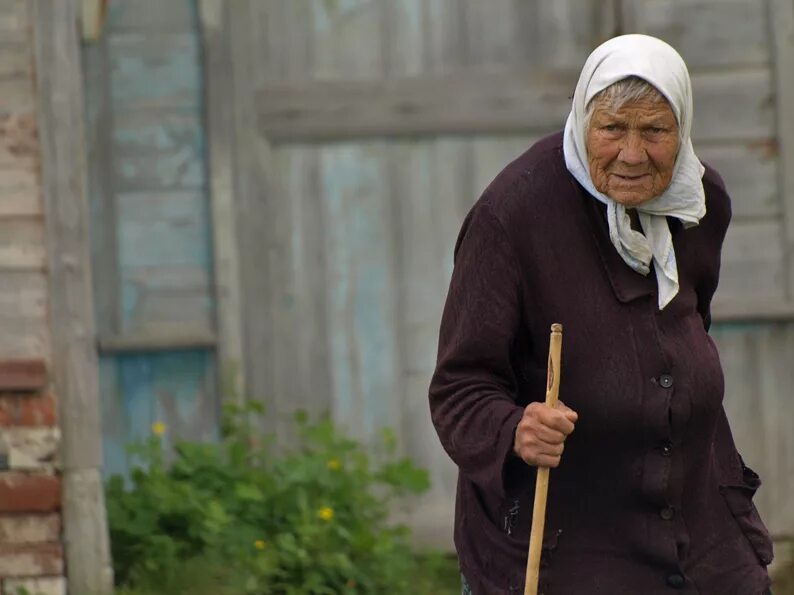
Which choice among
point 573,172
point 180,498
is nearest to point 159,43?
point 180,498

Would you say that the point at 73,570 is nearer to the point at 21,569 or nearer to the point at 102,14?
the point at 21,569

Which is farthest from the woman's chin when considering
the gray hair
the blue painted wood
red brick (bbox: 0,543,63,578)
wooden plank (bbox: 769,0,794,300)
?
wooden plank (bbox: 769,0,794,300)

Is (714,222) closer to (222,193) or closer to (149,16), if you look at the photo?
(222,193)

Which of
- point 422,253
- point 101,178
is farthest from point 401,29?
point 101,178

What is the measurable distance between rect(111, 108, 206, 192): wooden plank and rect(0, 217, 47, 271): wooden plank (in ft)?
2.71

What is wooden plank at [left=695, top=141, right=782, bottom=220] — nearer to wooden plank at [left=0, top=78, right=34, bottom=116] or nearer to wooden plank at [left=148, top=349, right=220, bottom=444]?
wooden plank at [left=148, top=349, right=220, bottom=444]

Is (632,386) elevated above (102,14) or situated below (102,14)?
below

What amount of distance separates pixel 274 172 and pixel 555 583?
3.19m

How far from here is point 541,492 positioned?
3.29 metres

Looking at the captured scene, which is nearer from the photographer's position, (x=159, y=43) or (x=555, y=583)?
(x=555, y=583)

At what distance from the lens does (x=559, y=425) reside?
320cm

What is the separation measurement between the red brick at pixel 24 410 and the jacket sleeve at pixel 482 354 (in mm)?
2302

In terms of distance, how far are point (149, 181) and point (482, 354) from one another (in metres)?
3.10

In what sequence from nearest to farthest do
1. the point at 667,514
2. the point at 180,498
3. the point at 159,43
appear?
the point at 667,514, the point at 180,498, the point at 159,43
